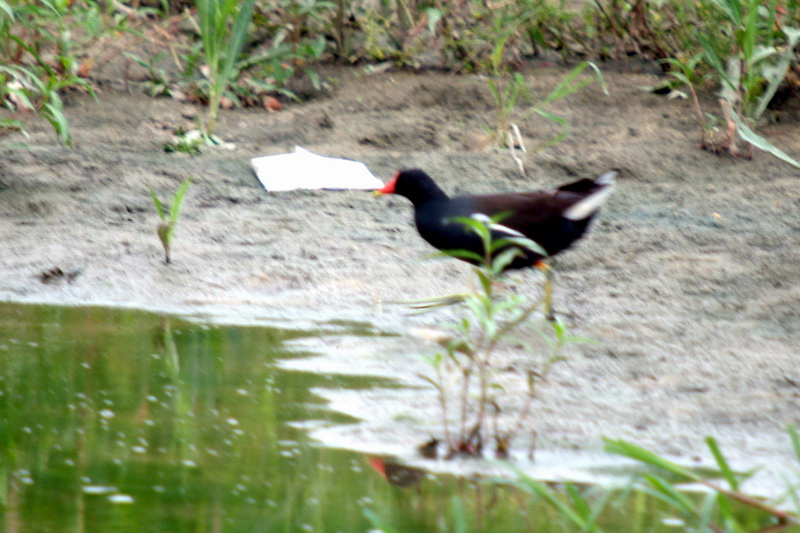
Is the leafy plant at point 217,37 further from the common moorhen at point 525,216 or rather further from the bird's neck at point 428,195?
the common moorhen at point 525,216

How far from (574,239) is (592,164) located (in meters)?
1.96

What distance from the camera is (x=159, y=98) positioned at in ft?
24.2

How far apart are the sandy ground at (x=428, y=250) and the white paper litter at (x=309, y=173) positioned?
10 centimetres

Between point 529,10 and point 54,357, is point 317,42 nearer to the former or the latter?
point 529,10

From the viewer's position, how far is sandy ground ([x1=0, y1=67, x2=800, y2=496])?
3.02 meters

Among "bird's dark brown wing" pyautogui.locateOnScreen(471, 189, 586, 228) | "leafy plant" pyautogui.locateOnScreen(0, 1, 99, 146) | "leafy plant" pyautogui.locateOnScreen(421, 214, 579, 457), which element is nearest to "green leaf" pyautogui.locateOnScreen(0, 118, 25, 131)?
"leafy plant" pyautogui.locateOnScreen(0, 1, 99, 146)

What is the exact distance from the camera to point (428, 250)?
A: 193 inches

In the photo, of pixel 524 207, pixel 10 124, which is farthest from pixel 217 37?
pixel 524 207

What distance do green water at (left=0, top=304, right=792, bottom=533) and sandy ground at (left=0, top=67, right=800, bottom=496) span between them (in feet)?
0.65

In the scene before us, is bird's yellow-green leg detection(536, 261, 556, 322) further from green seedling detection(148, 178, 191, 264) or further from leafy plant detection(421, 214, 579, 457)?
green seedling detection(148, 178, 191, 264)

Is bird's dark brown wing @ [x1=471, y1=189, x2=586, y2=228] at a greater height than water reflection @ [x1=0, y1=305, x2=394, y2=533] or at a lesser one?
greater

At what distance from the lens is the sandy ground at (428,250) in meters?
3.02

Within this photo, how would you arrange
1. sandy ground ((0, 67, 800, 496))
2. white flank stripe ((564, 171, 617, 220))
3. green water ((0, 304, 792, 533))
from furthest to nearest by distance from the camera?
white flank stripe ((564, 171, 617, 220)) < sandy ground ((0, 67, 800, 496)) < green water ((0, 304, 792, 533))

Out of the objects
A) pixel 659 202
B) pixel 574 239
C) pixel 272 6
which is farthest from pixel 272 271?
pixel 272 6
